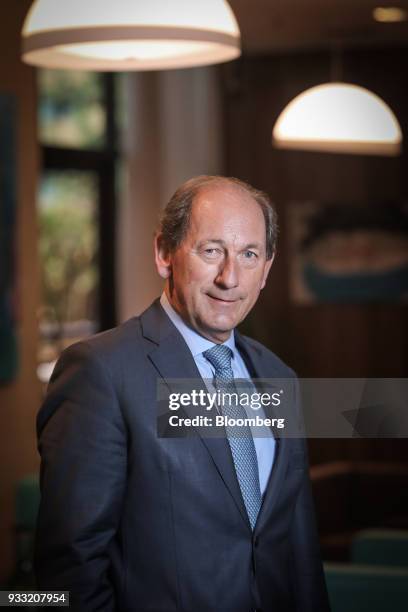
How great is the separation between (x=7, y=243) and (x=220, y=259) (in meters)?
2.49

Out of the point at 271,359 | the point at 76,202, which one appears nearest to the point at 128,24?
the point at 271,359

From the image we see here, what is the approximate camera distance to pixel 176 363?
1.79 metres

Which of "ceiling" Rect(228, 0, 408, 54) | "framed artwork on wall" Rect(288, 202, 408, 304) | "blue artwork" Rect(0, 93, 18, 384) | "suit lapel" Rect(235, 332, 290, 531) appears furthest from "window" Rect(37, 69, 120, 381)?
"suit lapel" Rect(235, 332, 290, 531)

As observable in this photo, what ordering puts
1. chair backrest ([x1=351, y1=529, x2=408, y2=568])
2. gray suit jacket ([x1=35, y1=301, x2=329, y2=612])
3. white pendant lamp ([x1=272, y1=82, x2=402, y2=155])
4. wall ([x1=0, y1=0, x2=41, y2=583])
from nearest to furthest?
gray suit jacket ([x1=35, y1=301, x2=329, y2=612]) → white pendant lamp ([x1=272, y1=82, x2=402, y2=155]) → chair backrest ([x1=351, y1=529, x2=408, y2=568]) → wall ([x1=0, y1=0, x2=41, y2=583])

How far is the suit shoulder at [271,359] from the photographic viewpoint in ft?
6.39

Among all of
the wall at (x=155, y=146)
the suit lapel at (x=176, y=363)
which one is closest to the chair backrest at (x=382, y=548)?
the suit lapel at (x=176, y=363)

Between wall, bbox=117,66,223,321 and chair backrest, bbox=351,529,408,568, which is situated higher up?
wall, bbox=117,66,223,321

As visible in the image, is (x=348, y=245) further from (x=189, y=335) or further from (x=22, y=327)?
(x=189, y=335)

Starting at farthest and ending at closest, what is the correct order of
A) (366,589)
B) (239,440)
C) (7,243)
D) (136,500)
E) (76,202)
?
(76,202)
(7,243)
(366,589)
(239,440)
(136,500)

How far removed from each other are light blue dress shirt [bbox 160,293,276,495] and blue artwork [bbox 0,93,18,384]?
237 centimetres

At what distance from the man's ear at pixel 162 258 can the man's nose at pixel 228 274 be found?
99mm

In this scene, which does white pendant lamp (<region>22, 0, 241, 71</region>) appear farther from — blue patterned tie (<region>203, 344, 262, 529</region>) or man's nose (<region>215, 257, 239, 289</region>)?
blue patterned tie (<region>203, 344, 262, 529</region>)

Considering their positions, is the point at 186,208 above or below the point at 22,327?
above

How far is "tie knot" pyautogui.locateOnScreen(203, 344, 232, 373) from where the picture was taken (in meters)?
1.83
